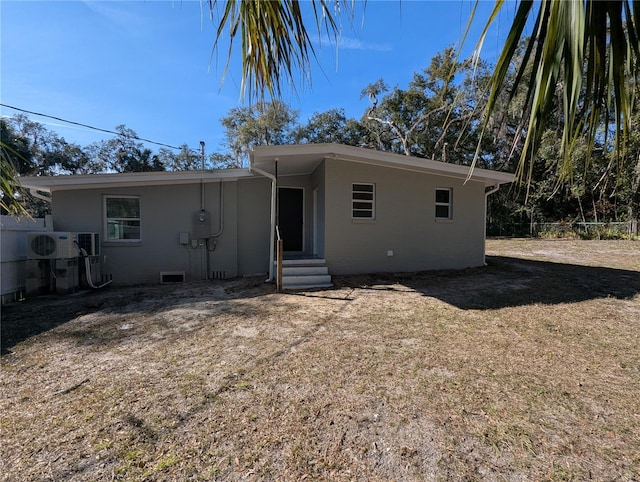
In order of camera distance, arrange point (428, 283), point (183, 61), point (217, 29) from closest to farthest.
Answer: point (217, 29) < point (183, 61) < point (428, 283)

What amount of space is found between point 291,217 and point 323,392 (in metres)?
7.01

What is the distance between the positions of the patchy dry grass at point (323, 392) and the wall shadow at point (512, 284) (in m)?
Result: 0.44

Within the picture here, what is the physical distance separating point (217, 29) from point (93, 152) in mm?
33198

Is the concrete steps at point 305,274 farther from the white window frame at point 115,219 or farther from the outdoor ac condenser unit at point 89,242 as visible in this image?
the outdoor ac condenser unit at point 89,242

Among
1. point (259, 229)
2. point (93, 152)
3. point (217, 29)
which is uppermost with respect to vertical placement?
point (93, 152)

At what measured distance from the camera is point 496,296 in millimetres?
6082

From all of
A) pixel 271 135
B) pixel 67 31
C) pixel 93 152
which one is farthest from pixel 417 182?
pixel 93 152

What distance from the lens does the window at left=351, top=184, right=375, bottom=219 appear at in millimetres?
7988

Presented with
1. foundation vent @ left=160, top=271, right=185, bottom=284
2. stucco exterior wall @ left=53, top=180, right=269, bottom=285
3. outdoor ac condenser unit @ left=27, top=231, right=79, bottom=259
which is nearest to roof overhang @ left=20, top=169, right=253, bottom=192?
stucco exterior wall @ left=53, top=180, right=269, bottom=285

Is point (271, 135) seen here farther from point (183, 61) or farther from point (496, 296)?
point (183, 61)

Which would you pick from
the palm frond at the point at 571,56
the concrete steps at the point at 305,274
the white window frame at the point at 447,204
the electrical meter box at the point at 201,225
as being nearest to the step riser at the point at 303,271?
the concrete steps at the point at 305,274

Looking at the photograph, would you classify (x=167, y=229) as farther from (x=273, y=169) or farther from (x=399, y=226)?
(x=399, y=226)

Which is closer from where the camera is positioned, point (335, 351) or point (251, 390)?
point (251, 390)

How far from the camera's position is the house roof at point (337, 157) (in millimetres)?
6906
